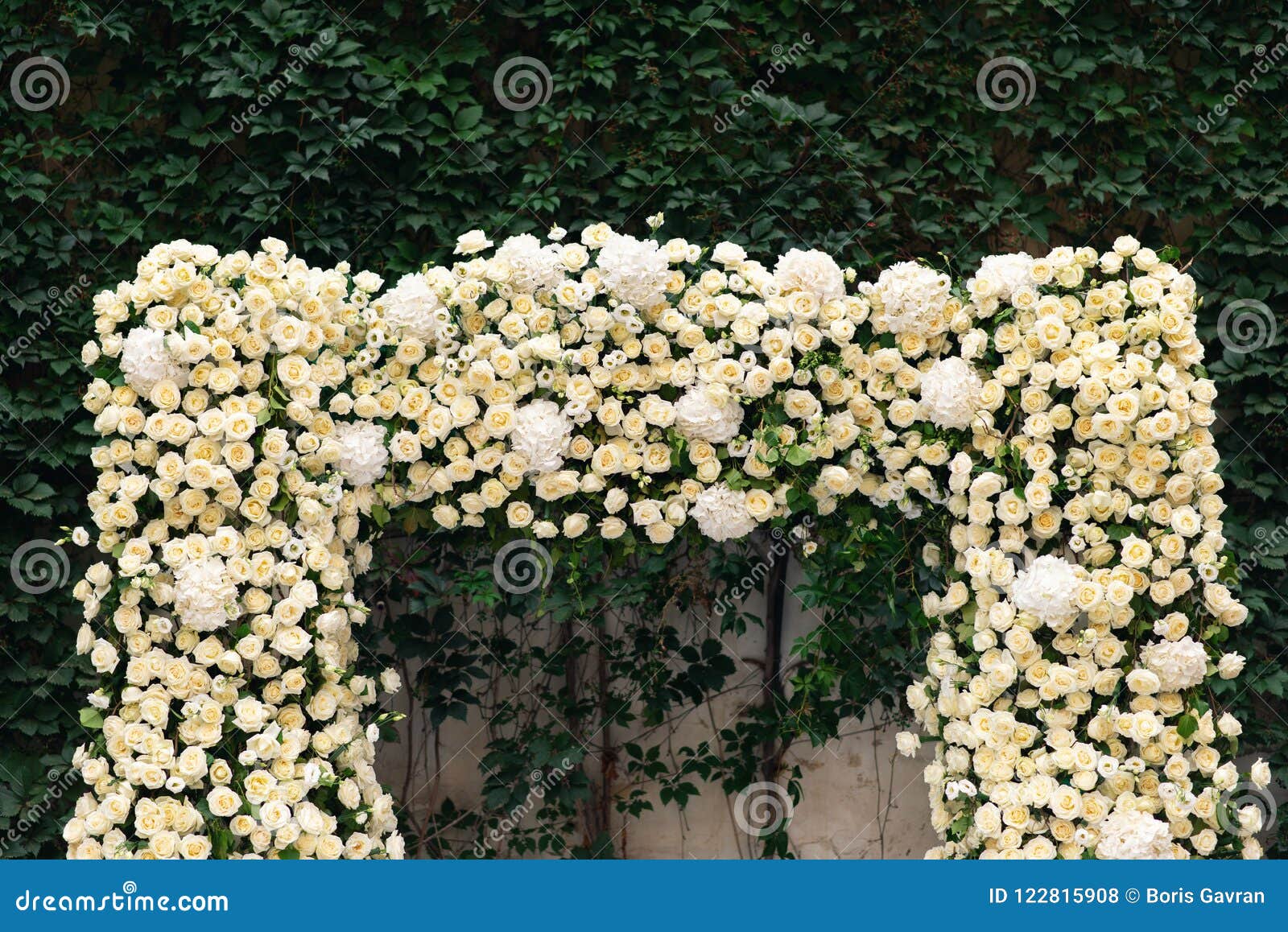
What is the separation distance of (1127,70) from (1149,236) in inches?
20.6

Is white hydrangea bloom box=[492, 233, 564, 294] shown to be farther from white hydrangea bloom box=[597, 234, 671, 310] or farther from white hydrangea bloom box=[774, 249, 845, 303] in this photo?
white hydrangea bloom box=[774, 249, 845, 303]

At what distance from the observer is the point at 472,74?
12.6 feet

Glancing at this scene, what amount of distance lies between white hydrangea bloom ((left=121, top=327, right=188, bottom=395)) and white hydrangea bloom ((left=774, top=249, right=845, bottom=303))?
1297mm

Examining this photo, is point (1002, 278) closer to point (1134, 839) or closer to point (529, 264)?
point (529, 264)

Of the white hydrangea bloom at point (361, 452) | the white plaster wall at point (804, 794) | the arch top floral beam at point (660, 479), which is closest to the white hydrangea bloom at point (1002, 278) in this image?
the arch top floral beam at point (660, 479)

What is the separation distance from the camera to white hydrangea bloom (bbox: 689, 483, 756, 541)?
2686 mm

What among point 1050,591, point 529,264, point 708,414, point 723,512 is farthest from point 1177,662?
point 529,264

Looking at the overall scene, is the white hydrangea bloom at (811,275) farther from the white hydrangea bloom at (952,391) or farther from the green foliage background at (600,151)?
the green foliage background at (600,151)

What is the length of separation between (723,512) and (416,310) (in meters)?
0.80

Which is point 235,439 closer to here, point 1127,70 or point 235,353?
point 235,353

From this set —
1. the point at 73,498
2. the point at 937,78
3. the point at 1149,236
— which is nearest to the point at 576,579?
the point at 73,498

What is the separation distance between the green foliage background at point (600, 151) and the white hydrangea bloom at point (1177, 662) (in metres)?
1.20

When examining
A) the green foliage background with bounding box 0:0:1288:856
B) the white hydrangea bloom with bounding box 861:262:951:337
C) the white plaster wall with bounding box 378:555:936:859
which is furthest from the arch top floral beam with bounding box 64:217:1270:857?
the white plaster wall with bounding box 378:555:936:859

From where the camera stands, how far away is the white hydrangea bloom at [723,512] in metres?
2.69
